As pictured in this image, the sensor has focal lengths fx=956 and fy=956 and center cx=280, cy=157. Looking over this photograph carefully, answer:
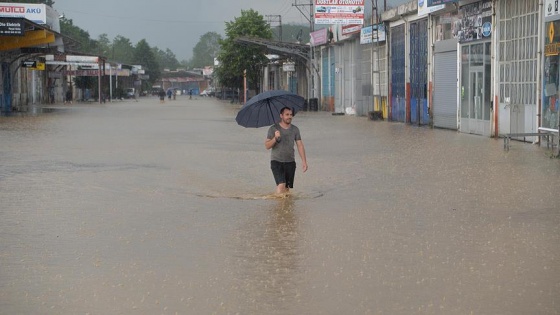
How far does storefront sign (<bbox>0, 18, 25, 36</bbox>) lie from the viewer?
44.7 metres

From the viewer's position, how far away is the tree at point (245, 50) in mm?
79688

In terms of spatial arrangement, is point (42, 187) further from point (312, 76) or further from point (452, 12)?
point (312, 76)

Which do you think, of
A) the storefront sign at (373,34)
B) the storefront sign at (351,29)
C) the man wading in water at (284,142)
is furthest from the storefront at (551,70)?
the storefront sign at (351,29)

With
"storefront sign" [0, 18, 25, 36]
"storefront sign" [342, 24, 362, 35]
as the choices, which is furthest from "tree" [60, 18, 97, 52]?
"storefront sign" [0, 18, 25, 36]

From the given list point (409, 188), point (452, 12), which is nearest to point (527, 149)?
point (409, 188)

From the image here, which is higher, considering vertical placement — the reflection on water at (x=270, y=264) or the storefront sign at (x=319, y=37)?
the storefront sign at (x=319, y=37)

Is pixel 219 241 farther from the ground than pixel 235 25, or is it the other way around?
pixel 235 25

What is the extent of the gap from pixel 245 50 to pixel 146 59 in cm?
11813

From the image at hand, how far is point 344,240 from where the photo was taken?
31.9 feet

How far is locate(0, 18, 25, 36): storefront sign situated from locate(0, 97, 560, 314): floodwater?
86.0ft

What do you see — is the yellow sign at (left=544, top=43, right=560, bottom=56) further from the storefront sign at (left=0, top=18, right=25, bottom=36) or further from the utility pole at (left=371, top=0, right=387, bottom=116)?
the storefront sign at (left=0, top=18, right=25, bottom=36)

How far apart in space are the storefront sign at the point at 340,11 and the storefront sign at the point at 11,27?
546 inches

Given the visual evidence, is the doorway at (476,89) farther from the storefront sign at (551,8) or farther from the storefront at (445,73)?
the storefront sign at (551,8)

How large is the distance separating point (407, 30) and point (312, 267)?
101ft
